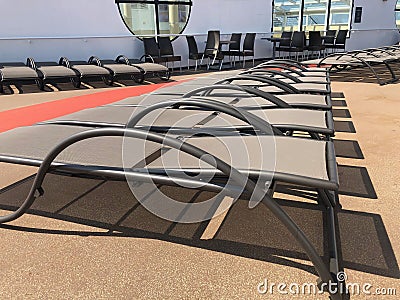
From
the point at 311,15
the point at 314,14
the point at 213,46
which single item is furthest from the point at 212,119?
the point at 314,14

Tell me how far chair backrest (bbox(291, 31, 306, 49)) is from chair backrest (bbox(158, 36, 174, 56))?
12.5ft

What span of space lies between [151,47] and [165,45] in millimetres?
415

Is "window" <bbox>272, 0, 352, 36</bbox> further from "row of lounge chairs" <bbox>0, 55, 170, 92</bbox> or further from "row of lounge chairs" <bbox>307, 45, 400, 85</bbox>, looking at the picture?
"row of lounge chairs" <bbox>0, 55, 170, 92</bbox>

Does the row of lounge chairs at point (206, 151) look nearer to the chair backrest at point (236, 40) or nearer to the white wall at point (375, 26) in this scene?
the chair backrest at point (236, 40)

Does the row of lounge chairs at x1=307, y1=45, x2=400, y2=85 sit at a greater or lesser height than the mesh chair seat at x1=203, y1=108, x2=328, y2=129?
lesser

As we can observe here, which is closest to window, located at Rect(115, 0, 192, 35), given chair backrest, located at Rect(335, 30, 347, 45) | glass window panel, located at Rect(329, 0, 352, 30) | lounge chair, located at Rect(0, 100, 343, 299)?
chair backrest, located at Rect(335, 30, 347, 45)

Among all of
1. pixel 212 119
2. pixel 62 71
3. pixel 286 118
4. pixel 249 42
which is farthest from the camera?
pixel 249 42

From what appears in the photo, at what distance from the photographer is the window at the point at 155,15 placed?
8.63 meters

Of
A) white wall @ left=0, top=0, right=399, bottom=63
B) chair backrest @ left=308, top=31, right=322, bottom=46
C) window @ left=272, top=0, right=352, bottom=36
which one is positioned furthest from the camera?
window @ left=272, top=0, right=352, bottom=36

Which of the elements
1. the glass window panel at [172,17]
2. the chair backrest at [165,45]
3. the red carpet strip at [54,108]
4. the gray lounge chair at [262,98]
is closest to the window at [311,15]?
the glass window panel at [172,17]

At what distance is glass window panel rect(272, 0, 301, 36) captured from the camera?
11.8 metres

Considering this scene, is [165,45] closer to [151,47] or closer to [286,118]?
[151,47]

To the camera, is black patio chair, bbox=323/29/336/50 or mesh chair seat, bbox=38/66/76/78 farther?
black patio chair, bbox=323/29/336/50

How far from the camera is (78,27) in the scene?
7605 mm
